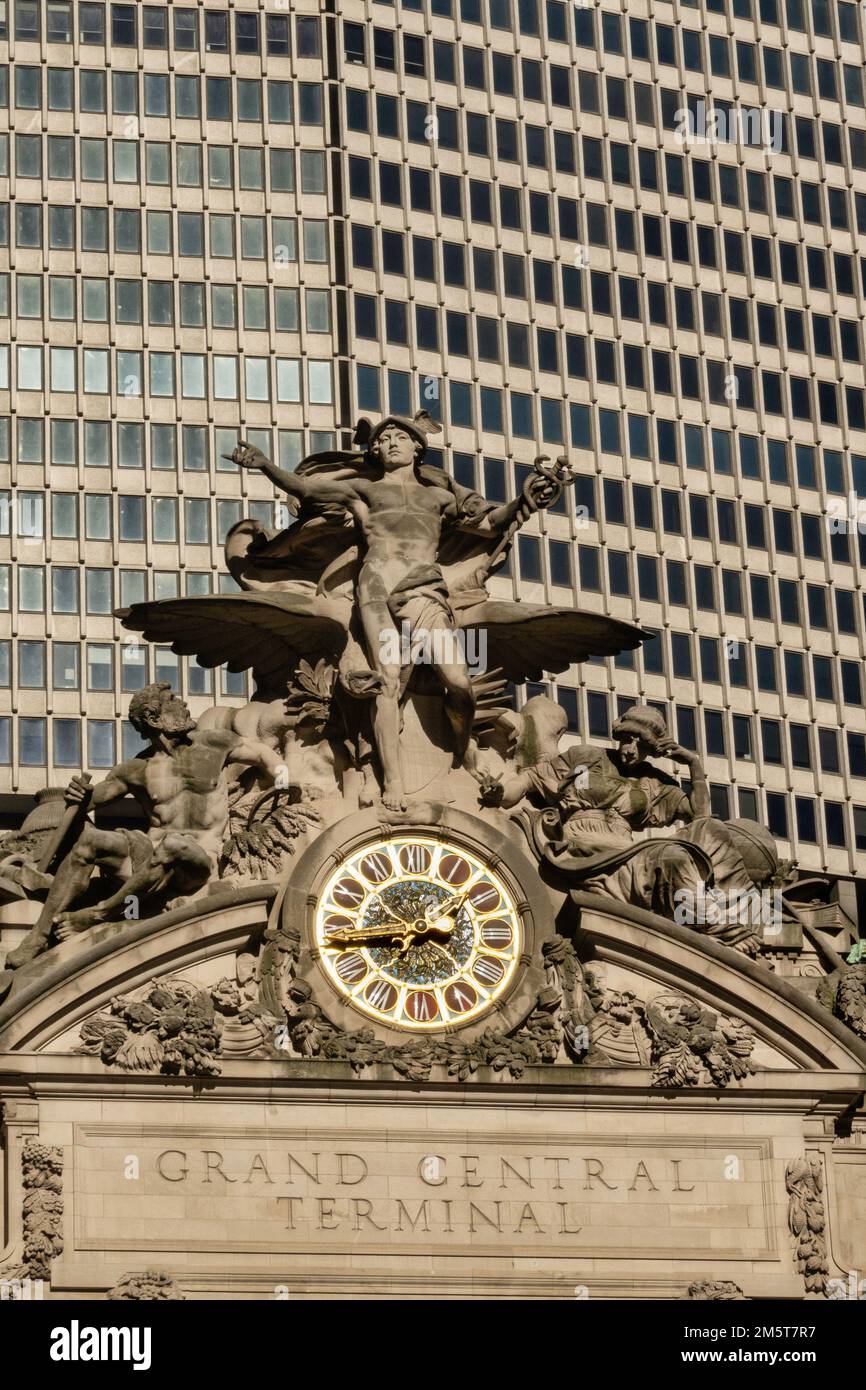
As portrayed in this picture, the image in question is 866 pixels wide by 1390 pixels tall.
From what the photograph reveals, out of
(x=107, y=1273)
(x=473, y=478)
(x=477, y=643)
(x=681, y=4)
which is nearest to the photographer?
(x=107, y=1273)

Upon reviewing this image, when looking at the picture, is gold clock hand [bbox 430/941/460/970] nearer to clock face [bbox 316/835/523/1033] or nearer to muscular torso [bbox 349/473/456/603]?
Result: clock face [bbox 316/835/523/1033]

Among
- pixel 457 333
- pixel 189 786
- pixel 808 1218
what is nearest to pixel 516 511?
pixel 189 786

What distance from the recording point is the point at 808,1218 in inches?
2318

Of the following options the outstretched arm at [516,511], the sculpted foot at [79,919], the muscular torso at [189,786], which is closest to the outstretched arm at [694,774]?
the outstretched arm at [516,511]

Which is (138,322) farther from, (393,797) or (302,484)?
(393,797)

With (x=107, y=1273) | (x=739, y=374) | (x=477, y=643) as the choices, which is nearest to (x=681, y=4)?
(x=739, y=374)

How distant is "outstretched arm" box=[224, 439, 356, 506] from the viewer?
61781 millimetres

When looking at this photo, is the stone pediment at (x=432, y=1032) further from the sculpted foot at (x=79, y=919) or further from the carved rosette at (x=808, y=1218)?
the carved rosette at (x=808, y=1218)

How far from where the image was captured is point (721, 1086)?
59281 millimetres

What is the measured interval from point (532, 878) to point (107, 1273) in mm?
8416

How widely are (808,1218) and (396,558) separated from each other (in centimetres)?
1134


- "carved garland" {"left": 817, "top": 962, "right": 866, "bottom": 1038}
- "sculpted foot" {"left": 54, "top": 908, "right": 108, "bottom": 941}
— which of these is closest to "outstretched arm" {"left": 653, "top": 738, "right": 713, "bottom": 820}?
"carved garland" {"left": 817, "top": 962, "right": 866, "bottom": 1038}
